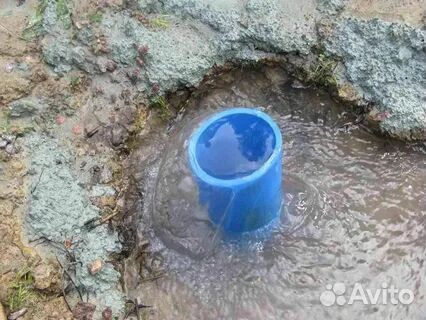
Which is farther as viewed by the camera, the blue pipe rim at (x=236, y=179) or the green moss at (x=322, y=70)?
the green moss at (x=322, y=70)

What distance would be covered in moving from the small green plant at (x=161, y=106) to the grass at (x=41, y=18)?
0.58 metres

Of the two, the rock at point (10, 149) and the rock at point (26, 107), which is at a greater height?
the rock at point (26, 107)

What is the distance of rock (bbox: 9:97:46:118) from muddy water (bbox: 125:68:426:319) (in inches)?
21.5

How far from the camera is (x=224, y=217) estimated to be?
2684 millimetres

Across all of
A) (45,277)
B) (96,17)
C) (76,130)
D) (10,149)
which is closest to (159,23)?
(96,17)

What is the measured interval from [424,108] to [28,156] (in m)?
1.89

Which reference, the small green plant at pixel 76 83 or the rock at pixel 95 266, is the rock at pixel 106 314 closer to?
the rock at pixel 95 266

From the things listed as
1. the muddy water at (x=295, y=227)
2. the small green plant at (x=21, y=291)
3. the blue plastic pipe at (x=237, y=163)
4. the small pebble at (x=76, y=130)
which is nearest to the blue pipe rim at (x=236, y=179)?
the blue plastic pipe at (x=237, y=163)

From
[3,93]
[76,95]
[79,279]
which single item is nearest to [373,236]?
[79,279]

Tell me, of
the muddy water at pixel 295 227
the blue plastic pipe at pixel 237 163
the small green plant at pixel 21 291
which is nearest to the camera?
the small green plant at pixel 21 291

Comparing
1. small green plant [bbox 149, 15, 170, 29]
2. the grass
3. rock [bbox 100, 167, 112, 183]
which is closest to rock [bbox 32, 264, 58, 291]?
rock [bbox 100, 167, 112, 183]

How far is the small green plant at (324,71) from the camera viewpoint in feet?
9.53

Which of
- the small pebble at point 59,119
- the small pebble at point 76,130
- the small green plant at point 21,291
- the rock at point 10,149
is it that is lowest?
the small green plant at point 21,291

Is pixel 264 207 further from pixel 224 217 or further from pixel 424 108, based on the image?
pixel 424 108
